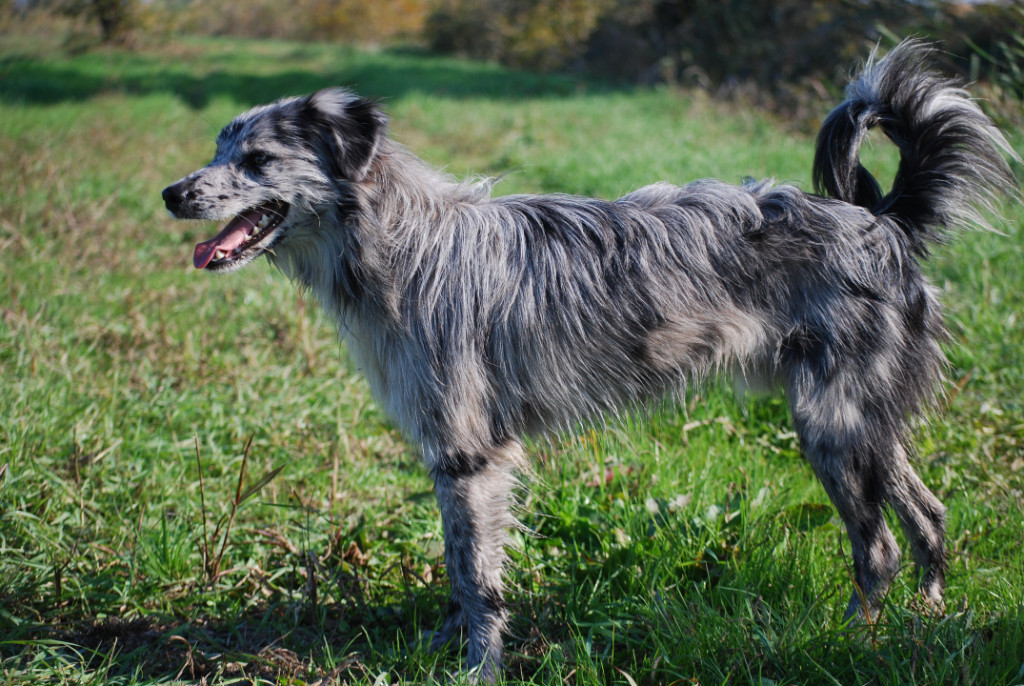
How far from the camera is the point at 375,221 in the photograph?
8.63 feet

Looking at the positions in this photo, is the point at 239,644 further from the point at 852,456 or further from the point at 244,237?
the point at 852,456

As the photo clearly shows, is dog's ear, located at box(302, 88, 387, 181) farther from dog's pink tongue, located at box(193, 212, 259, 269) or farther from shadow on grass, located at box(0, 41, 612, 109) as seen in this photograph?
shadow on grass, located at box(0, 41, 612, 109)

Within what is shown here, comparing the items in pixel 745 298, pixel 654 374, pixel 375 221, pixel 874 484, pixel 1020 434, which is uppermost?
pixel 375 221

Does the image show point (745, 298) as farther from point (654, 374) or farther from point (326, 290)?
point (326, 290)

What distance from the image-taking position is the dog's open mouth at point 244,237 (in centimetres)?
256

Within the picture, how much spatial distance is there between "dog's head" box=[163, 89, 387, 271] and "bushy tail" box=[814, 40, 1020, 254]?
1.82 m

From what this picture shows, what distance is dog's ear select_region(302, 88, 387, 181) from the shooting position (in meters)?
2.60

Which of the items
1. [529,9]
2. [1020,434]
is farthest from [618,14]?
[1020,434]

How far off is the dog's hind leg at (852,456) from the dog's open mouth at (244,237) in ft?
6.54

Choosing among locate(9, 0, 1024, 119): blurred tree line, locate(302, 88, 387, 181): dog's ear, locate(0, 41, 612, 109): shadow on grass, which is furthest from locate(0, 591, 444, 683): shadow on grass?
locate(0, 41, 612, 109): shadow on grass

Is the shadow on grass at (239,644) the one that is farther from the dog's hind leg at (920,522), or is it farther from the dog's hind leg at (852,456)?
the dog's hind leg at (920,522)

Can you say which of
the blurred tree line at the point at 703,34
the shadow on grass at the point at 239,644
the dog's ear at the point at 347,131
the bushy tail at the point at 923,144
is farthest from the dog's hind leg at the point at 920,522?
the blurred tree line at the point at 703,34

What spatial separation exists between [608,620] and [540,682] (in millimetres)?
332

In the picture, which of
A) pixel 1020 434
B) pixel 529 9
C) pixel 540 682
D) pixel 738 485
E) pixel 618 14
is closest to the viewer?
pixel 540 682
